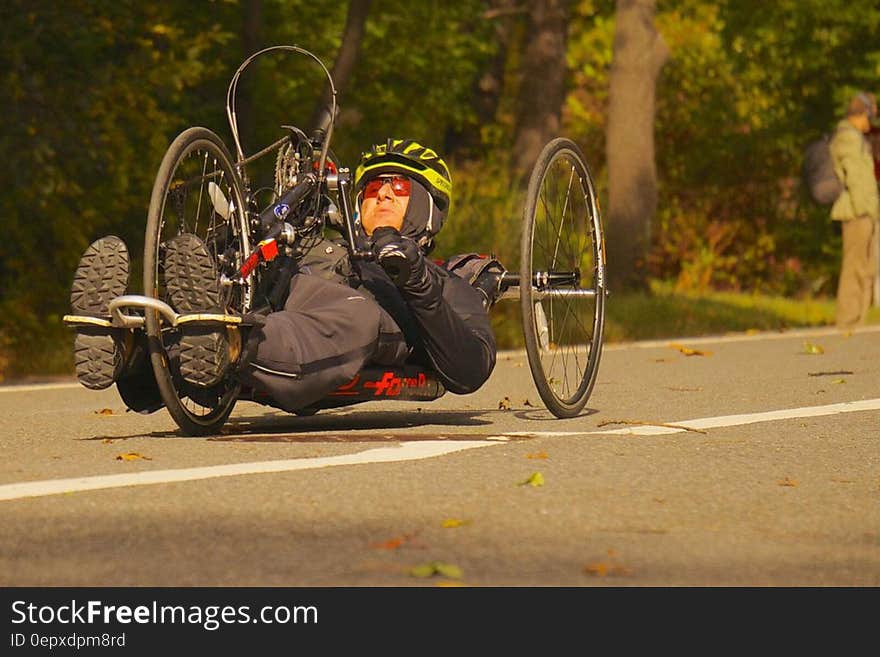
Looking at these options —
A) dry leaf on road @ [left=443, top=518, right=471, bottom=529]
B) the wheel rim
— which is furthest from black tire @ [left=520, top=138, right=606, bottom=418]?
dry leaf on road @ [left=443, top=518, right=471, bottom=529]

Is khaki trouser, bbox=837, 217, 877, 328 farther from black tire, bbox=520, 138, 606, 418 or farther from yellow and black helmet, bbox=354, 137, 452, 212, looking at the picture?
yellow and black helmet, bbox=354, 137, 452, 212

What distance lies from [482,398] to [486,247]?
6638 millimetres

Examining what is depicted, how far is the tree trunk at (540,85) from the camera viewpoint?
25.1 metres

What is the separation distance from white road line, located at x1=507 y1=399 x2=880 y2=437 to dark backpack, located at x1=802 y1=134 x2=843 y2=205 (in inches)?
294

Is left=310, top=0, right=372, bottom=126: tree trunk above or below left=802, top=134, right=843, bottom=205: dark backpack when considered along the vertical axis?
above

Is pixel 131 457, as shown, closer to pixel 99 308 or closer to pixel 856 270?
pixel 99 308

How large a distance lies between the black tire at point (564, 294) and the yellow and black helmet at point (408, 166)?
1.33ft

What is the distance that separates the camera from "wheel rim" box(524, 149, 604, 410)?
9430mm

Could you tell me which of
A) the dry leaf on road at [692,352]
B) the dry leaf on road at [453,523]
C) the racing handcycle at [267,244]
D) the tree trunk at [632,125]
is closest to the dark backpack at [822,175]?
the dry leaf on road at [692,352]

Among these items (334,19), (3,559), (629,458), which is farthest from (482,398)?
(334,19)

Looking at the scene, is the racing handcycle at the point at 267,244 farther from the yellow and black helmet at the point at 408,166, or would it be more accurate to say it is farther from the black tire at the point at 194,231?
the yellow and black helmet at the point at 408,166

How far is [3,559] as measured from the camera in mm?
5984

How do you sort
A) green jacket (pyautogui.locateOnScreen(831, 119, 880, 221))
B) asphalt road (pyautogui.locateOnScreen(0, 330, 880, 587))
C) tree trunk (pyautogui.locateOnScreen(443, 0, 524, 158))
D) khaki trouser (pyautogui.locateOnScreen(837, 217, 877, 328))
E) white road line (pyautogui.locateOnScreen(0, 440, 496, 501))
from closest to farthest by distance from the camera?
asphalt road (pyautogui.locateOnScreen(0, 330, 880, 587)) < white road line (pyautogui.locateOnScreen(0, 440, 496, 501)) < green jacket (pyautogui.locateOnScreen(831, 119, 880, 221)) < khaki trouser (pyautogui.locateOnScreen(837, 217, 877, 328)) < tree trunk (pyautogui.locateOnScreen(443, 0, 524, 158))
